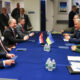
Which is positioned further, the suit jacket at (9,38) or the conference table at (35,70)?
the suit jacket at (9,38)

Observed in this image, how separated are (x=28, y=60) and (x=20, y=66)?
12.2 inches

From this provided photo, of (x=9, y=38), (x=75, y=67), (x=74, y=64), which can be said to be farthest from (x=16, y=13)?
(x=75, y=67)

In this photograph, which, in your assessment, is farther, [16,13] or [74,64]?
[16,13]

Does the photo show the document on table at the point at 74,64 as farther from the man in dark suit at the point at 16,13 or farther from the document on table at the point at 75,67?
the man in dark suit at the point at 16,13

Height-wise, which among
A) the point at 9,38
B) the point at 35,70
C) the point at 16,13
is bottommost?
the point at 35,70

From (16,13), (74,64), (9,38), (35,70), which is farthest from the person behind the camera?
(16,13)

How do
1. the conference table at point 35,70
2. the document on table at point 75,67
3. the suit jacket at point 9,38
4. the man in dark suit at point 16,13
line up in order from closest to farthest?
the conference table at point 35,70 < the document on table at point 75,67 < the suit jacket at point 9,38 < the man in dark suit at point 16,13

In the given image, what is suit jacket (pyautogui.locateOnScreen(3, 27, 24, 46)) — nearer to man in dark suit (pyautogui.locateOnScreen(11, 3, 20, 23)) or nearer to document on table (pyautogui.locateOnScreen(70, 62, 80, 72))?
document on table (pyautogui.locateOnScreen(70, 62, 80, 72))

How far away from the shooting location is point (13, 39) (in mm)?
Result: 4340

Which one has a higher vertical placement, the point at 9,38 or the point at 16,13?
the point at 16,13

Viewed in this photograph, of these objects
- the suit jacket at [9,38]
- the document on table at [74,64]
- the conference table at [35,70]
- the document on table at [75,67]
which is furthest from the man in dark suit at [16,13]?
the document on table at [75,67]

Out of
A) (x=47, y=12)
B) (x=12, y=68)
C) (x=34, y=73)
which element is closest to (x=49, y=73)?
(x=34, y=73)

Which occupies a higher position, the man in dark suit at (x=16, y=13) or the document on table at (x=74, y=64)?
the man in dark suit at (x=16, y=13)

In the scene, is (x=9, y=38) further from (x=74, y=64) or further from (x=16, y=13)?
(x=16, y=13)
